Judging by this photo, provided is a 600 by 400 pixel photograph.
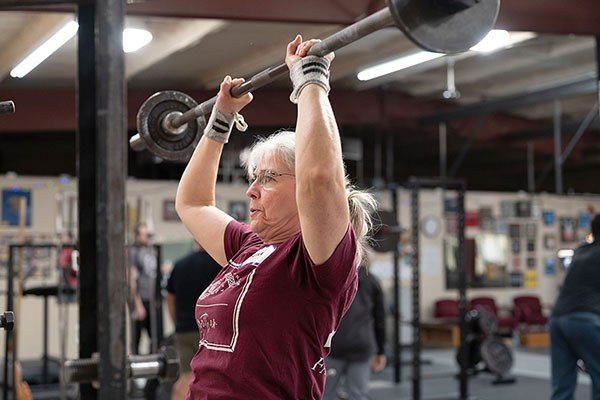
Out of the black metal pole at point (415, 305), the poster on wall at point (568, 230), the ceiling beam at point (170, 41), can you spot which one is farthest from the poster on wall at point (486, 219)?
the ceiling beam at point (170, 41)

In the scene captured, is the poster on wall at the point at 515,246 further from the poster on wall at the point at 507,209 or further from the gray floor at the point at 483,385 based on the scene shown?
the gray floor at the point at 483,385

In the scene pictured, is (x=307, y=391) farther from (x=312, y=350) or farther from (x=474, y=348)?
(x=474, y=348)

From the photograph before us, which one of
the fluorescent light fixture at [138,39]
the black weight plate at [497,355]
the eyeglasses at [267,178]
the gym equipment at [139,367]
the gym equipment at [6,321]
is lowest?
the black weight plate at [497,355]

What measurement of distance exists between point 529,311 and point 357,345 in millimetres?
7374

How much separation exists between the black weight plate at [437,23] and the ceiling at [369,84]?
2.55 ft

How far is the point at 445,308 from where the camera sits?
11.8 metres

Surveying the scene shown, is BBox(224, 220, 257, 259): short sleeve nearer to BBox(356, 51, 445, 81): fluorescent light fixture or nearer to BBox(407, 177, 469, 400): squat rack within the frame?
BBox(407, 177, 469, 400): squat rack

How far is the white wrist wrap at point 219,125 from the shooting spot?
1.94m

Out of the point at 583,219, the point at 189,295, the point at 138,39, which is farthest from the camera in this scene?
the point at 583,219

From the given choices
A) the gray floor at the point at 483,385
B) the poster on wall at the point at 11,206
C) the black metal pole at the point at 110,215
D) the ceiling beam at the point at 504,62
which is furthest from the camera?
the poster on wall at the point at 11,206

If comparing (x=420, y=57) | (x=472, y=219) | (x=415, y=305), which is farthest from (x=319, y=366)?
(x=472, y=219)

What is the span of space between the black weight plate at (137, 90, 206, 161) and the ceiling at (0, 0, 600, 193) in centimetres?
4

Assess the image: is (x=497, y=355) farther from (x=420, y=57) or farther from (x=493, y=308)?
(x=420, y=57)

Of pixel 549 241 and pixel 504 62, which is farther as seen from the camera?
pixel 549 241
